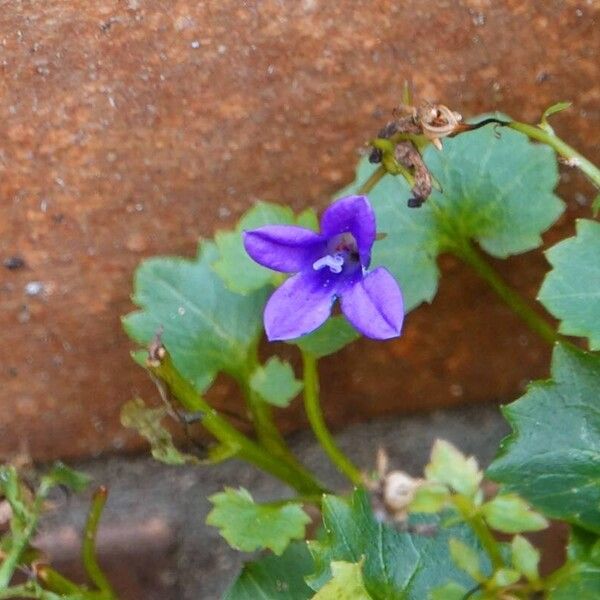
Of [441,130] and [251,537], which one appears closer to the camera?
[441,130]

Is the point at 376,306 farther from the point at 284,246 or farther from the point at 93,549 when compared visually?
the point at 93,549

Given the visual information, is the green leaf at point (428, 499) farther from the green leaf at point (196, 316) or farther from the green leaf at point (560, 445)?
the green leaf at point (196, 316)

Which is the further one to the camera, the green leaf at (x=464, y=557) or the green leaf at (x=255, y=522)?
the green leaf at (x=255, y=522)

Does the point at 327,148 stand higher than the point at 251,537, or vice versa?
the point at 327,148

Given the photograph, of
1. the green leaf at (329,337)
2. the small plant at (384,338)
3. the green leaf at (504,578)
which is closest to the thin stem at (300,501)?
the small plant at (384,338)

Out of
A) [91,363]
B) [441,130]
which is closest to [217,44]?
[441,130]

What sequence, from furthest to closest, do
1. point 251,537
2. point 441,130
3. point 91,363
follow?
point 91,363
point 251,537
point 441,130

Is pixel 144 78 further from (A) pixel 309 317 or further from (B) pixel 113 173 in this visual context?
(A) pixel 309 317

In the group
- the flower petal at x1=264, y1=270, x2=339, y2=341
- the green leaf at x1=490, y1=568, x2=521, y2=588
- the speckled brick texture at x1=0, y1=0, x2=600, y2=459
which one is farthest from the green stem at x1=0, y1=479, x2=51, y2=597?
the green leaf at x1=490, y1=568, x2=521, y2=588
